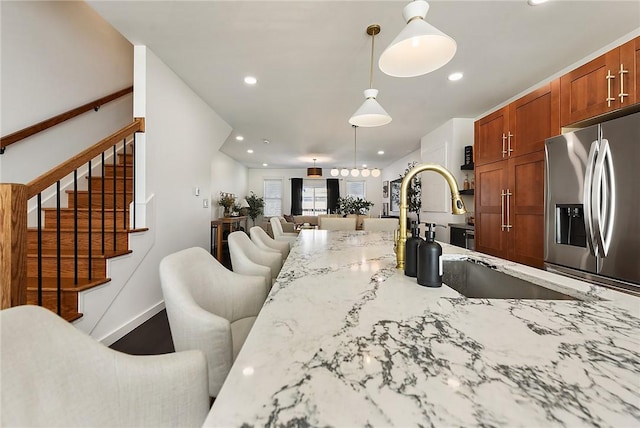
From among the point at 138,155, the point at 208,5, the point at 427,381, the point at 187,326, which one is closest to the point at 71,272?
the point at 138,155

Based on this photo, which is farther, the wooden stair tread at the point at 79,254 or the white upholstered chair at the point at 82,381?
the wooden stair tread at the point at 79,254

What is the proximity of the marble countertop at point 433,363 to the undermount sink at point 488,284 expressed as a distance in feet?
0.75

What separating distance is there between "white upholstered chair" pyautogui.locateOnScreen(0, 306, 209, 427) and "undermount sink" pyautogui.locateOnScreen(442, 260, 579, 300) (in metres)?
1.23

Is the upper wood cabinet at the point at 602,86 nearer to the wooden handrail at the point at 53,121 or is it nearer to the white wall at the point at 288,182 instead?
the wooden handrail at the point at 53,121

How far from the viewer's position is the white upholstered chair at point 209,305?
0.91m

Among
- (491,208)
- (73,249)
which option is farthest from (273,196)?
(491,208)

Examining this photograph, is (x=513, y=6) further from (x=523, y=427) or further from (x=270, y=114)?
(x=270, y=114)

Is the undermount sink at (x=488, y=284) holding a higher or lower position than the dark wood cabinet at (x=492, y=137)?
lower

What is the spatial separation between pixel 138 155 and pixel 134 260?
3.32ft

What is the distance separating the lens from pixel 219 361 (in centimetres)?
94

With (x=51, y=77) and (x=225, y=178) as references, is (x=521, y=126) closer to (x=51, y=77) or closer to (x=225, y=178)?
(x=51, y=77)

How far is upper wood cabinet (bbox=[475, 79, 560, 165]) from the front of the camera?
2.32 meters

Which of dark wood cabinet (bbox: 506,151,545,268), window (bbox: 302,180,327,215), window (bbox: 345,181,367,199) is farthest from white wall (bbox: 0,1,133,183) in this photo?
window (bbox: 345,181,367,199)

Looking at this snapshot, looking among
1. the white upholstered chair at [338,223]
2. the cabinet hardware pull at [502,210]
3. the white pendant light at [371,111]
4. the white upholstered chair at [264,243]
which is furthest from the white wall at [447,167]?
the white upholstered chair at [264,243]
